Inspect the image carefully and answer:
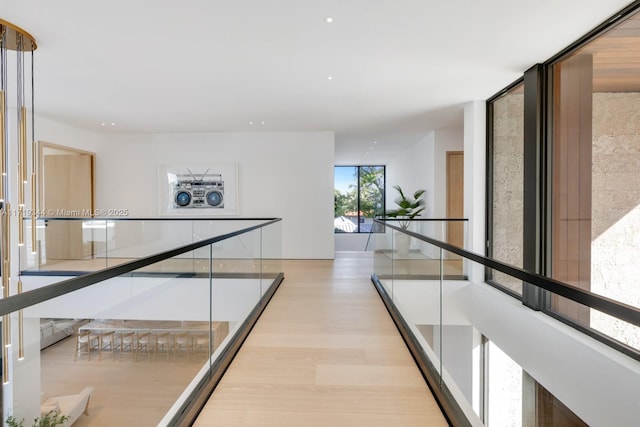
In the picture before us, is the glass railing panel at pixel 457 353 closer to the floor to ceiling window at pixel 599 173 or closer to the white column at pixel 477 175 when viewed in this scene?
the floor to ceiling window at pixel 599 173

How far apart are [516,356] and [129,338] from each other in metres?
2.38

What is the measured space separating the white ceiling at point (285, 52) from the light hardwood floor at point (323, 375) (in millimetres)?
2836

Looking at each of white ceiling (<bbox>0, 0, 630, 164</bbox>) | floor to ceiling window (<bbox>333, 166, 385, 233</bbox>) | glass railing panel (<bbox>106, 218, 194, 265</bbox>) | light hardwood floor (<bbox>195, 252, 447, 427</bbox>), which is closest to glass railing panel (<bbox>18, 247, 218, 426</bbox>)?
light hardwood floor (<bbox>195, 252, 447, 427</bbox>)

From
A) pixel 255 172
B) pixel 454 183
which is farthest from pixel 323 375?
pixel 454 183

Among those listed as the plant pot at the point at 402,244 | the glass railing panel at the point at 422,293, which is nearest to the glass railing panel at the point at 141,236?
the plant pot at the point at 402,244

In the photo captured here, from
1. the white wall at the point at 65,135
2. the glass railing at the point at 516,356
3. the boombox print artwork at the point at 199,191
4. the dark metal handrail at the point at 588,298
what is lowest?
the glass railing at the point at 516,356

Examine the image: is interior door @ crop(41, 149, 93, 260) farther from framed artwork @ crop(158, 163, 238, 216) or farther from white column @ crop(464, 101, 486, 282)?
white column @ crop(464, 101, 486, 282)

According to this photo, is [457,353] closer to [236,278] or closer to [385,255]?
[236,278]

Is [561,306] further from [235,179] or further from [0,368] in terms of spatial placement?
[235,179]

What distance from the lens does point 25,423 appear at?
1120 mm

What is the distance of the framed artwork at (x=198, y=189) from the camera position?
734 centimetres

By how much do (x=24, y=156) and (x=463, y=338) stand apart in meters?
4.65

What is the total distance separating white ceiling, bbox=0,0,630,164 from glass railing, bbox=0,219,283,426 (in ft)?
6.28

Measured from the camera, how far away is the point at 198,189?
7.39 m
